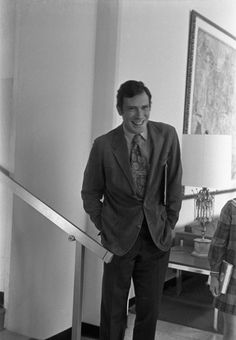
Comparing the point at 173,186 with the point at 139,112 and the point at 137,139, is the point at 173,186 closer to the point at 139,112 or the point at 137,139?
the point at 137,139

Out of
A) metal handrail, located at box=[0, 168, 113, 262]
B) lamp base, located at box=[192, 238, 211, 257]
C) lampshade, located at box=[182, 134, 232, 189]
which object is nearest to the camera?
metal handrail, located at box=[0, 168, 113, 262]

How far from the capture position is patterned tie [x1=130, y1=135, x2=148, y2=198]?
228cm

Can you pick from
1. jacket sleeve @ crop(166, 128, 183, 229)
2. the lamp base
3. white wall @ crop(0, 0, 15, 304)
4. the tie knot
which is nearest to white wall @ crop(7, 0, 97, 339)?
white wall @ crop(0, 0, 15, 304)

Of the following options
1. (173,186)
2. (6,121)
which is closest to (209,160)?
(173,186)

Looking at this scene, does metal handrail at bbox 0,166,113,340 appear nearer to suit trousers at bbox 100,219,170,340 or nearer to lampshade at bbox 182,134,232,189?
suit trousers at bbox 100,219,170,340

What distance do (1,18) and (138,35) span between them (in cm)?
118

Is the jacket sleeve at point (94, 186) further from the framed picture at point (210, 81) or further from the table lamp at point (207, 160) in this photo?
the framed picture at point (210, 81)

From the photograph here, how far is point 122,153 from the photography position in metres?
2.27

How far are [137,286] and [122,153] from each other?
0.68m

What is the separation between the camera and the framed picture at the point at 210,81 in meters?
3.87

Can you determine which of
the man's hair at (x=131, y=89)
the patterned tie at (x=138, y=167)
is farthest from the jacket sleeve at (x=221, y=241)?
the man's hair at (x=131, y=89)

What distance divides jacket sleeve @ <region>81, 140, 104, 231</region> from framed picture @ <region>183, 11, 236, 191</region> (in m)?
1.69

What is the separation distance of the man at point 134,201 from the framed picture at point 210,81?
1.60 metres

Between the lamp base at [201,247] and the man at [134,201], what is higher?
the man at [134,201]
